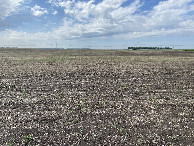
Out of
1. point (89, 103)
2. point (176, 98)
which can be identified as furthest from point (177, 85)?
point (89, 103)

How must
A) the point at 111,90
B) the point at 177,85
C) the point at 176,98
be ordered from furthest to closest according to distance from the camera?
1. the point at 177,85
2. the point at 111,90
3. the point at 176,98

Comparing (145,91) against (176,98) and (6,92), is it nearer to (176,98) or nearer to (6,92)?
(176,98)

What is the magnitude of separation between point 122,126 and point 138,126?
34.4 inches

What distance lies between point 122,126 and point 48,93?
26.1 feet

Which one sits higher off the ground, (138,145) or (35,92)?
(35,92)

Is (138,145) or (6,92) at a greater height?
(6,92)

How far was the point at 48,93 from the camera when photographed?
1438cm

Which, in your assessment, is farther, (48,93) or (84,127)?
(48,93)

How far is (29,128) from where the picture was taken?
28.5 ft

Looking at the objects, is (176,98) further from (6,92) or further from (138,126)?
(6,92)

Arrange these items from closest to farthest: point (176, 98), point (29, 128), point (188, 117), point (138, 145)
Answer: point (138, 145), point (29, 128), point (188, 117), point (176, 98)

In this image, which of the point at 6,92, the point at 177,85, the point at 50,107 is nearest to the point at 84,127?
the point at 50,107

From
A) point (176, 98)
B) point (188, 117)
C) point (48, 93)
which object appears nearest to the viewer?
point (188, 117)

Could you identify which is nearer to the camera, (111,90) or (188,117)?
(188,117)
